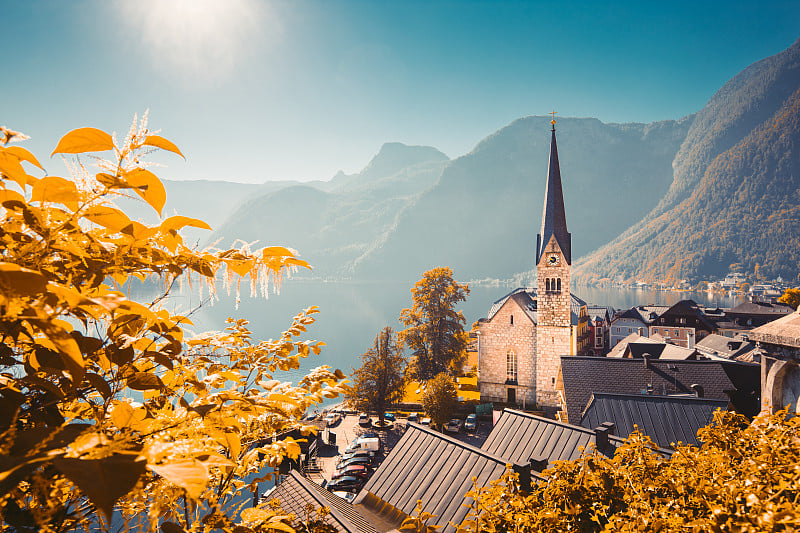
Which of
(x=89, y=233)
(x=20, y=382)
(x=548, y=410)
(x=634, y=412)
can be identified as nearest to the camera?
(x=20, y=382)

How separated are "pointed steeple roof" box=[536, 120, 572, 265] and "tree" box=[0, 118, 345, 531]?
27998mm

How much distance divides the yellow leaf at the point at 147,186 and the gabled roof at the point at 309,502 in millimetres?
5551

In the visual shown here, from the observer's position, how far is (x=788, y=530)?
156 centimetres

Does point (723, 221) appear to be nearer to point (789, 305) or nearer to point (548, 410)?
point (789, 305)

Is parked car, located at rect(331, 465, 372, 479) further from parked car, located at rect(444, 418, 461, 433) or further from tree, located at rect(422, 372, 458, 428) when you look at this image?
parked car, located at rect(444, 418, 461, 433)

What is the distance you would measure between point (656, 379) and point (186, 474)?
72.0 ft

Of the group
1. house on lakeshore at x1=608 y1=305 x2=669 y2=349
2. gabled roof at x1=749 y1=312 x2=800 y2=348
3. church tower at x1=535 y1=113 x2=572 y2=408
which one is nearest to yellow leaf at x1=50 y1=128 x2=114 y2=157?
gabled roof at x1=749 y1=312 x2=800 y2=348

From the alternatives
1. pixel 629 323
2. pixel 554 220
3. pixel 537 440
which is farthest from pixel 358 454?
pixel 629 323

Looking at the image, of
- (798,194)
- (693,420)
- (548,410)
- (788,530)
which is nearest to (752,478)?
(788,530)

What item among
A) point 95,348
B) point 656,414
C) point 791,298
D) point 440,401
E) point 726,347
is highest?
point 95,348

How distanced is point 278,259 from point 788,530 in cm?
230

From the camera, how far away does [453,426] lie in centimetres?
2559

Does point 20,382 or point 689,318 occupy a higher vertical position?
point 20,382

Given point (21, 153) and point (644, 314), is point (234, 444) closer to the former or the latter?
point (21, 153)
